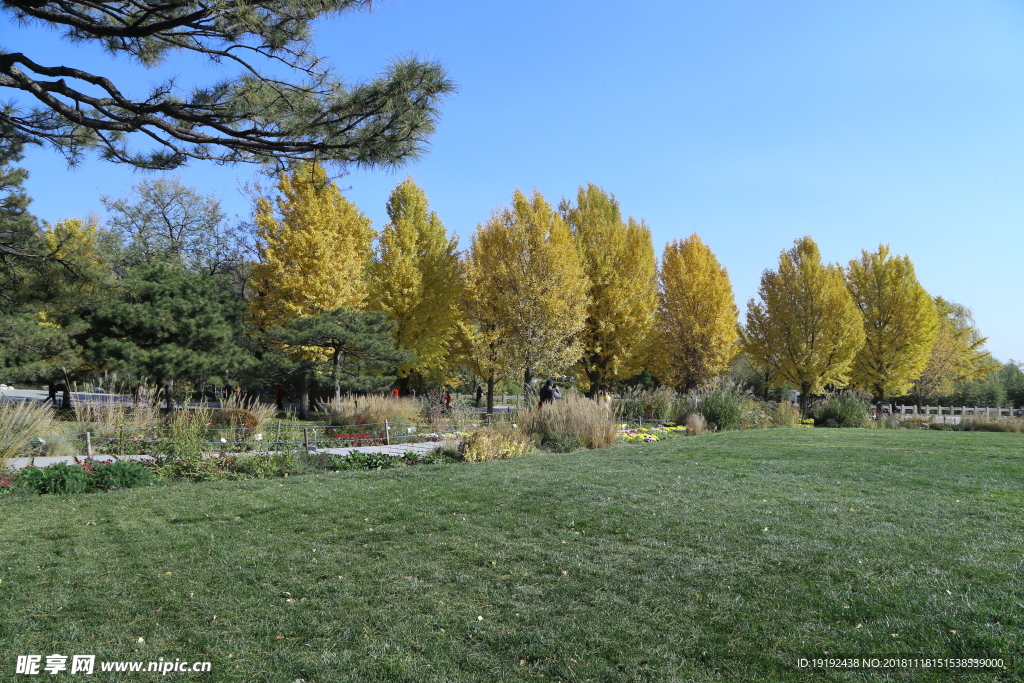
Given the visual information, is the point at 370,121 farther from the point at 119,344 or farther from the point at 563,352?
the point at 563,352

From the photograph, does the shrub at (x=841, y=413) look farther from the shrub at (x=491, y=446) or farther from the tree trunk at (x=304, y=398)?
the tree trunk at (x=304, y=398)

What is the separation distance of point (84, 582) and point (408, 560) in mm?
2453

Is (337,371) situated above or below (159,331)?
below

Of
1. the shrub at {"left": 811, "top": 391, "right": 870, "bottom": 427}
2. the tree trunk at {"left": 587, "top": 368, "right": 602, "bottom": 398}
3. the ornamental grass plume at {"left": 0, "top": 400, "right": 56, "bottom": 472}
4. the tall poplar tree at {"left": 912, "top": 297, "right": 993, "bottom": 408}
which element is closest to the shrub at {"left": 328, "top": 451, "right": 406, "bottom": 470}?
the ornamental grass plume at {"left": 0, "top": 400, "right": 56, "bottom": 472}

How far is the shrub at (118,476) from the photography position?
28.7 feet

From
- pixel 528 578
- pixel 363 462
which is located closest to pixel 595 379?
pixel 363 462

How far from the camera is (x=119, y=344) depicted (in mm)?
16625

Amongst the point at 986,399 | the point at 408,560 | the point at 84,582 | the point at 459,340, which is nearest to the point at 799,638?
the point at 408,560

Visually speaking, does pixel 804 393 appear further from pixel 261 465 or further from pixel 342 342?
pixel 261 465

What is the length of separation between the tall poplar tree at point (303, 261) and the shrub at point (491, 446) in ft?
35.1

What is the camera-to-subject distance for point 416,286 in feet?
79.7

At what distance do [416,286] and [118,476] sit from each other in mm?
16045

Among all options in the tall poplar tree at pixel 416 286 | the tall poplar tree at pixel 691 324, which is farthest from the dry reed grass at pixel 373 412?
the tall poplar tree at pixel 691 324

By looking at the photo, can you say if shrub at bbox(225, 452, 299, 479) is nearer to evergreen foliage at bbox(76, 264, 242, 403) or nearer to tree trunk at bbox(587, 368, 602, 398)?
evergreen foliage at bbox(76, 264, 242, 403)
